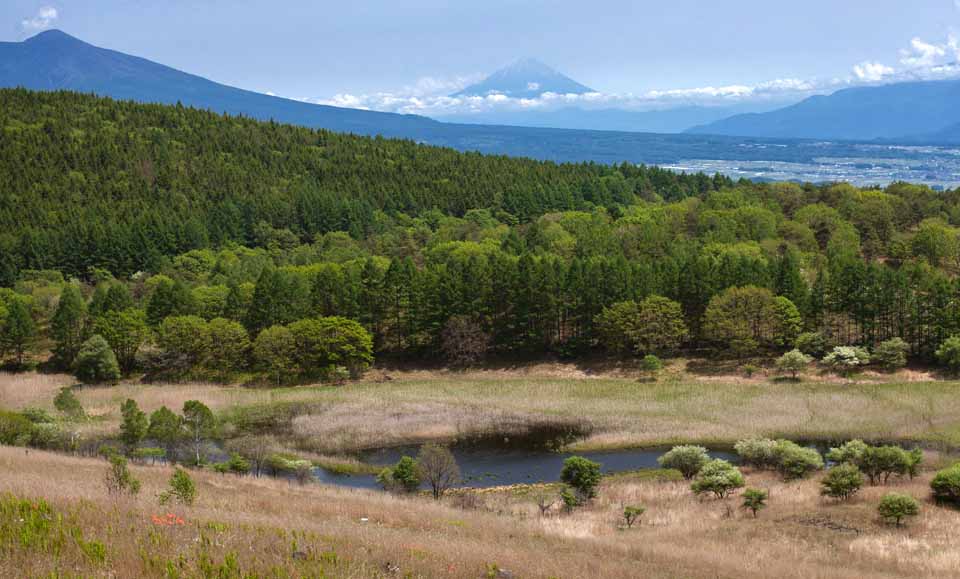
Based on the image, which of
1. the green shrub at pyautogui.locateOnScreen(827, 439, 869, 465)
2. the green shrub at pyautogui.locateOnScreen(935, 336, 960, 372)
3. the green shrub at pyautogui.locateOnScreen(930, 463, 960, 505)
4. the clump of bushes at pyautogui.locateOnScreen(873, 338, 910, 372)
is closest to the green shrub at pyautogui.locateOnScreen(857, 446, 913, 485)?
the green shrub at pyautogui.locateOnScreen(827, 439, 869, 465)

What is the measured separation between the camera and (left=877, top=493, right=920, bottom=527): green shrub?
29562mm

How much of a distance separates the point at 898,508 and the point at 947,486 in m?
4.83

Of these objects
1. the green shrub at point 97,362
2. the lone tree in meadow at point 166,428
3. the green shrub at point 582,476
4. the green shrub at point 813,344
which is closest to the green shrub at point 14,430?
the lone tree in meadow at point 166,428

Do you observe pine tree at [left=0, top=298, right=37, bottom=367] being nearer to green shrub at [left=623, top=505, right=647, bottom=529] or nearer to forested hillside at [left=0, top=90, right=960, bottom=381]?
forested hillside at [left=0, top=90, right=960, bottom=381]

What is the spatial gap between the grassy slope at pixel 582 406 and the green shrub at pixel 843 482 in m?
13.7

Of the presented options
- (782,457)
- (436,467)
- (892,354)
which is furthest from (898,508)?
(892,354)

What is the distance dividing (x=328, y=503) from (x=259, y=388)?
39448 mm

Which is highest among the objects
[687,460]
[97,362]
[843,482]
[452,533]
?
[452,533]

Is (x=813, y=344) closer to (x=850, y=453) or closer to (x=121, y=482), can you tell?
(x=850, y=453)

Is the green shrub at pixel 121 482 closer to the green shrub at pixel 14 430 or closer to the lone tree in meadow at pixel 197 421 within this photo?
the lone tree in meadow at pixel 197 421

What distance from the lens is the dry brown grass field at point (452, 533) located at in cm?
1454

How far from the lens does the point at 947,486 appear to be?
3269 centimetres

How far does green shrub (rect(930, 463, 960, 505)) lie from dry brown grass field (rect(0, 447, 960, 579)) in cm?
63

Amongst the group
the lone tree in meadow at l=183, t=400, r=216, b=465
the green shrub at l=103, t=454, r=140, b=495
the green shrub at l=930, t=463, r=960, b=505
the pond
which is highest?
the green shrub at l=103, t=454, r=140, b=495
